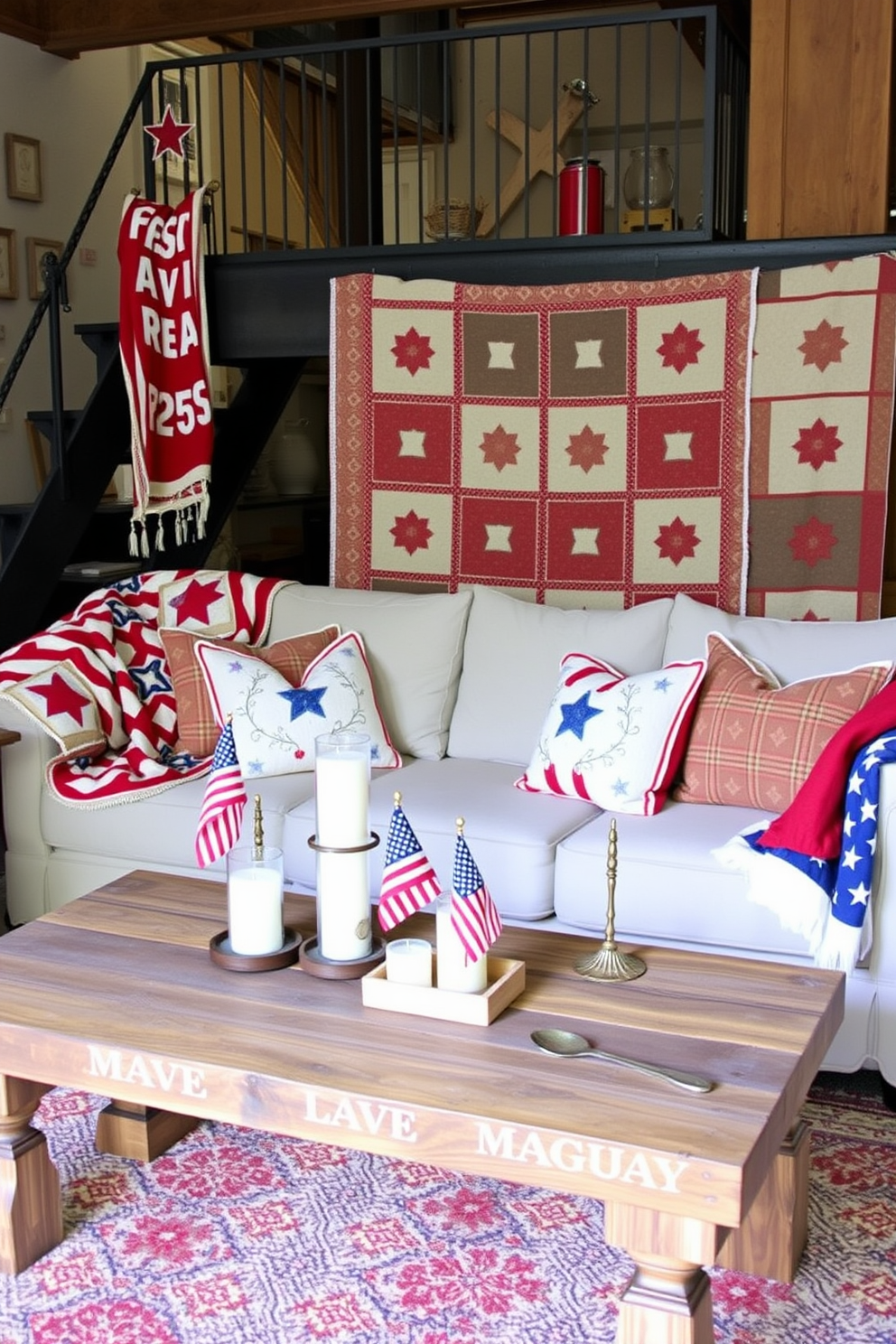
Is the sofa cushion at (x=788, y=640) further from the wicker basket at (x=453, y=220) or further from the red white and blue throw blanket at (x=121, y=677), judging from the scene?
the wicker basket at (x=453, y=220)

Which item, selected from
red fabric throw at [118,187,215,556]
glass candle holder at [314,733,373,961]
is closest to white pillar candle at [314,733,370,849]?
glass candle holder at [314,733,373,961]

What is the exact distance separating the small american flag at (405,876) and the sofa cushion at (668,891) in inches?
23.8

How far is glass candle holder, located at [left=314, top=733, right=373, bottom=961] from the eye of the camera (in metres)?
1.95

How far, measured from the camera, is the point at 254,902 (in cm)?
202

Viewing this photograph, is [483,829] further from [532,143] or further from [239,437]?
[532,143]

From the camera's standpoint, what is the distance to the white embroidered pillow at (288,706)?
316 centimetres

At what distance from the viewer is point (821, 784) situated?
2482 millimetres

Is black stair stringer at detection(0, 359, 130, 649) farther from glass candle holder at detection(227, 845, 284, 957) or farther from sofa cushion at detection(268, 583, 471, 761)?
glass candle holder at detection(227, 845, 284, 957)

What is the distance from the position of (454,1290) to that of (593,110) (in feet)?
22.1

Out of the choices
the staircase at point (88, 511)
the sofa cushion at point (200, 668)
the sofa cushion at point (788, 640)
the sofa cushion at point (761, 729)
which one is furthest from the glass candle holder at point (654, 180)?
the sofa cushion at point (761, 729)

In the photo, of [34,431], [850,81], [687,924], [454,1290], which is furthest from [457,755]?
[34,431]

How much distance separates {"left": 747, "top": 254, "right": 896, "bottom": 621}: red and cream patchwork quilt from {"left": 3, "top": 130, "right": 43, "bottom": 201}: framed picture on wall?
304 centimetres

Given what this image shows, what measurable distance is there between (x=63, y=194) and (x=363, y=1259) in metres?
4.64

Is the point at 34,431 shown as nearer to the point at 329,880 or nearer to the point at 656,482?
the point at 656,482
